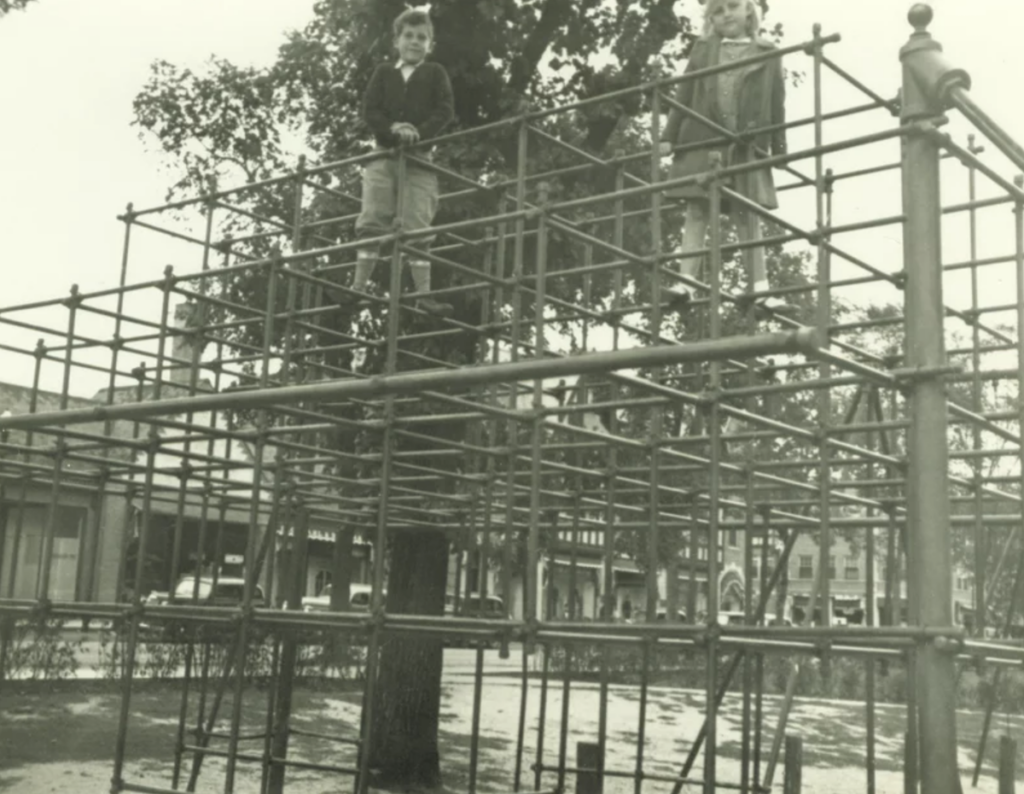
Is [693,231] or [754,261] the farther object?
[693,231]

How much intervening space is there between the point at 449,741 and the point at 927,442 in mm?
11303

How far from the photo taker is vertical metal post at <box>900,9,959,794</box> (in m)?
5.02

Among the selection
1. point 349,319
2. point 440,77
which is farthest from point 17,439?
point 440,77

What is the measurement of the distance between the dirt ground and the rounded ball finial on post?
6.12 metres

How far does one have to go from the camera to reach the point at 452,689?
2336cm

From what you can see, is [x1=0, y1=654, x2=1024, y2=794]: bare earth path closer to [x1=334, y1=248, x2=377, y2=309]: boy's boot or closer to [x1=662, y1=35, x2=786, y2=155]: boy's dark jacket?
[x1=334, y1=248, x2=377, y2=309]: boy's boot

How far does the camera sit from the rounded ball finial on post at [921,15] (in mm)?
5578

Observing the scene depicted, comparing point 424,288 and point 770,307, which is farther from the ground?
point 424,288

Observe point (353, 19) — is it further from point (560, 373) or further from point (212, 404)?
point (560, 373)

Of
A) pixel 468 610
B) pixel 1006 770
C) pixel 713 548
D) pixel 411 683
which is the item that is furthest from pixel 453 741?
pixel 713 548

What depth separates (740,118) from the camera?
25.3ft

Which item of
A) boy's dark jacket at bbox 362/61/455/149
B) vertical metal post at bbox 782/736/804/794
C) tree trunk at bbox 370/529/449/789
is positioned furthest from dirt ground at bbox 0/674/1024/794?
boy's dark jacket at bbox 362/61/455/149

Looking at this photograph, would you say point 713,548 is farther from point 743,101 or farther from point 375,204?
point 375,204

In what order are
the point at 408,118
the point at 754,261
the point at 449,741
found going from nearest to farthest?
the point at 754,261 < the point at 408,118 < the point at 449,741
